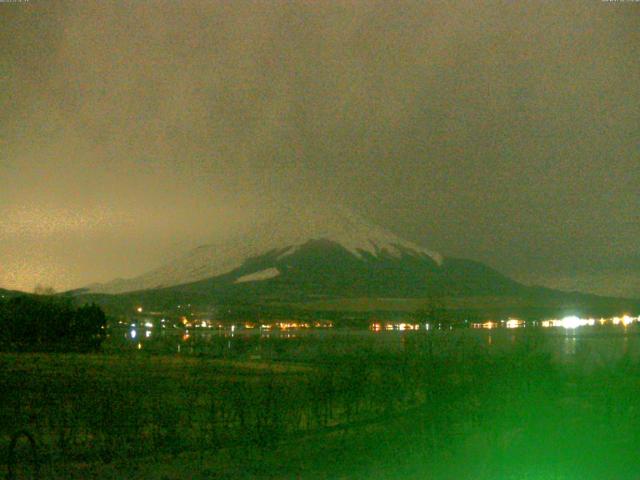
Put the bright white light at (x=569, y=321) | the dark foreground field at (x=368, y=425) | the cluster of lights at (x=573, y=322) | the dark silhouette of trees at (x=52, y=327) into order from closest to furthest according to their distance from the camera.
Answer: the dark foreground field at (x=368, y=425) < the dark silhouette of trees at (x=52, y=327) < the cluster of lights at (x=573, y=322) < the bright white light at (x=569, y=321)

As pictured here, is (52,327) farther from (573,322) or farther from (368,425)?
(573,322)

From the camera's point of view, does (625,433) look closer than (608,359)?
Yes

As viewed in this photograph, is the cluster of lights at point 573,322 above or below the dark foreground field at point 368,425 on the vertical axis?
above

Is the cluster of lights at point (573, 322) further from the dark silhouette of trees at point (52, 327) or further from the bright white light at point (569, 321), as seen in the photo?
the dark silhouette of trees at point (52, 327)

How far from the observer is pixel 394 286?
129125mm

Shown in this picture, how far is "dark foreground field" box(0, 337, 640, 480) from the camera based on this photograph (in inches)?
550

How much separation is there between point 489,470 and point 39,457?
6868mm

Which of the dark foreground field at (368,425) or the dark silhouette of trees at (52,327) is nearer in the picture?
the dark foreground field at (368,425)

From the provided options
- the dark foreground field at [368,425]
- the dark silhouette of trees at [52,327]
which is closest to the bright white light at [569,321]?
the dark silhouette of trees at [52,327]

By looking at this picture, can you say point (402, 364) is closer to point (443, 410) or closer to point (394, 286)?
point (443, 410)

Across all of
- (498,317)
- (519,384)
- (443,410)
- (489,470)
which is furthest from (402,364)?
(498,317)

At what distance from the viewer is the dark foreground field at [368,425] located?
45.9 ft

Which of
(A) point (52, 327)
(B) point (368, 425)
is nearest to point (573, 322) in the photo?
(A) point (52, 327)

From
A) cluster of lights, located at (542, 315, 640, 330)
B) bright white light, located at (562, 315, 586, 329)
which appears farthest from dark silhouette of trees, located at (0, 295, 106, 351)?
bright white light, located at (562, 315, 586, 329)
